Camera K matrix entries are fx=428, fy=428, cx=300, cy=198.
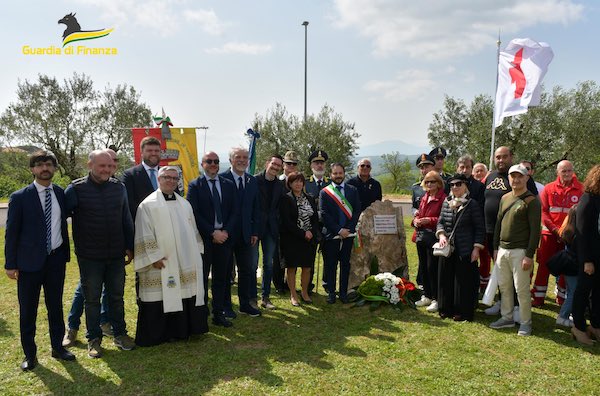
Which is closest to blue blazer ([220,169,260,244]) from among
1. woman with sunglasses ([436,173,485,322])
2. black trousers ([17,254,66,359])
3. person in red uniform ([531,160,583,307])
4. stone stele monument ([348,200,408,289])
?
black trousers ([17,254,66,359])

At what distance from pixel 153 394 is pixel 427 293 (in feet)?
14.0

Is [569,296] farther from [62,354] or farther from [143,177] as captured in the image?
[62,354]

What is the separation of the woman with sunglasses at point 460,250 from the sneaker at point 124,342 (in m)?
4.04

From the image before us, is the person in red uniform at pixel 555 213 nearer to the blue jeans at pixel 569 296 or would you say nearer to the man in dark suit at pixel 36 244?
the blue jeans at pixel 569 296

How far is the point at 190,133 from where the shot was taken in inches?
368

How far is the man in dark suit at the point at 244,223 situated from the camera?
572 centimetres

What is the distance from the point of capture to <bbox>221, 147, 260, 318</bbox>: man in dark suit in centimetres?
572

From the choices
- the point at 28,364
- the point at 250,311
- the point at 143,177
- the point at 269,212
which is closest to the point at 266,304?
the point at 250,311

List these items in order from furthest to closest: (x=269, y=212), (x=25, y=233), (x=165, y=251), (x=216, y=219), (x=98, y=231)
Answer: (x=269, y=212) → (x=216, y=219) → (x=165, y=251) → (x=98, y=231) → (x=25, y=233)

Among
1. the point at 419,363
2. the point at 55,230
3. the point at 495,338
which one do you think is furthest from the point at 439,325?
the point at 55,230

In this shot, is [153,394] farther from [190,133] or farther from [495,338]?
[190,133]

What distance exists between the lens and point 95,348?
4609 mm

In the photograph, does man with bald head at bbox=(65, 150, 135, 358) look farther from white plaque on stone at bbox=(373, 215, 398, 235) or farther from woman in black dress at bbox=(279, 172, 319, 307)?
white plaque on stone at bbox=(373, 215, 398, 235)

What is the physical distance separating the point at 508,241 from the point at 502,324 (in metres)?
1.14
